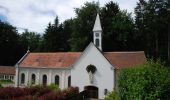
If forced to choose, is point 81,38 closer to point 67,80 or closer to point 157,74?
point 67,80

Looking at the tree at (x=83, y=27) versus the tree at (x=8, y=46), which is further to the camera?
the tree at (x=8, y=46)

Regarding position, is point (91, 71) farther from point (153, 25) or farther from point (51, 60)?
point (153, 25)

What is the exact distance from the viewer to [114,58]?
171 feet

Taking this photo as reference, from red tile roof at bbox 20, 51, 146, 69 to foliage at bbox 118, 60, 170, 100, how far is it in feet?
88.0

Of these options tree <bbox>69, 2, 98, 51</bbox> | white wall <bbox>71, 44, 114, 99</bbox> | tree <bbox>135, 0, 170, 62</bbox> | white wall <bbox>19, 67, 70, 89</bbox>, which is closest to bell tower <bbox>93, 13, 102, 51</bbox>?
white wall <bbox>71, 44, 114, 99</bbox>

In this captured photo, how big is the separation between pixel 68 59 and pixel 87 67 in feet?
22.0

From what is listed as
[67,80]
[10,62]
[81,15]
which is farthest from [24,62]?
[10,62]

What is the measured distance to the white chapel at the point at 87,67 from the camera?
165ft

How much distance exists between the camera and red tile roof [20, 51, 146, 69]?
168ft

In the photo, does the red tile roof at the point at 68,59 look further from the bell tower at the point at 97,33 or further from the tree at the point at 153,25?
the tree at the point at 153,25

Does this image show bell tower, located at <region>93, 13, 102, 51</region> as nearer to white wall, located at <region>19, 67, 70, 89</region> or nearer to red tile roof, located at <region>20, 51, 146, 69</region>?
red tile roof, located at <region>20, 51, 146, 69</region>

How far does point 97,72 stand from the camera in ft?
168

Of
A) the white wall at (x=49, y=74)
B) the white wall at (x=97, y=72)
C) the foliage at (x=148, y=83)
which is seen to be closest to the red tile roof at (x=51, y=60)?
the white wall at (x=49, y=74)

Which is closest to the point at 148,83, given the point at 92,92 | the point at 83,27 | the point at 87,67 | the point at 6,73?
the point at 92,92
